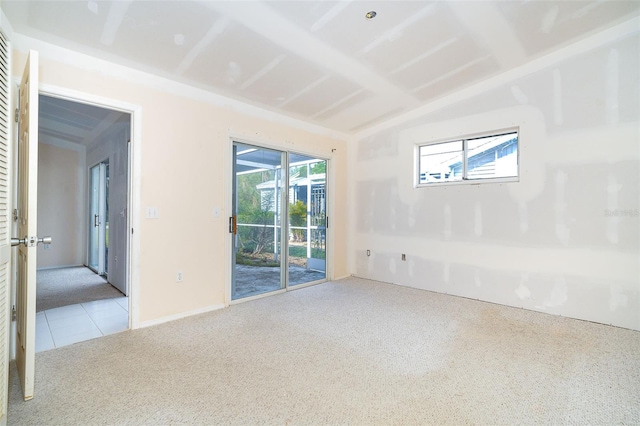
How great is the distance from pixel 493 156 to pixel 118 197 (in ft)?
17.3

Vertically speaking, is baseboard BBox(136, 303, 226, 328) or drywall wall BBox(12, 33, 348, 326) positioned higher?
drywall wall BBox(12, 33, 348, 326)

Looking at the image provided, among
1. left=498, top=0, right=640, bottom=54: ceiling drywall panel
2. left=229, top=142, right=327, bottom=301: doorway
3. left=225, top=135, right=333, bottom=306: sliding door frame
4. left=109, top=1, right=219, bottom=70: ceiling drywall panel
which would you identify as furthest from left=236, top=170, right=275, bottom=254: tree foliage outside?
left=498, top=0, right=640, bottom=54: ceiling drywall panel

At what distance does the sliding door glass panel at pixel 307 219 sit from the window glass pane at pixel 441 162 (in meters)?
1.56

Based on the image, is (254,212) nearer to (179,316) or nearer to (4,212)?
(179,316)

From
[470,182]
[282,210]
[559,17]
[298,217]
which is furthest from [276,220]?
[559,17]

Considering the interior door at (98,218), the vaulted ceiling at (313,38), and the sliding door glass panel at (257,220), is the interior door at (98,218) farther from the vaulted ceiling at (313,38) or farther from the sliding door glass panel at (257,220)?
the vaulted ceiling at (313,38)

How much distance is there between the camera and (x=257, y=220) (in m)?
3.94

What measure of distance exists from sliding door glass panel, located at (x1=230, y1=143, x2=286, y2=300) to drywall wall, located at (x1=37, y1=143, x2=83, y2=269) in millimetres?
4768

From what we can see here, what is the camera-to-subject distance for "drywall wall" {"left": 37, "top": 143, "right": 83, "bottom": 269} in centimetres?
592

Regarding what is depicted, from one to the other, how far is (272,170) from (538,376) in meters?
3.46

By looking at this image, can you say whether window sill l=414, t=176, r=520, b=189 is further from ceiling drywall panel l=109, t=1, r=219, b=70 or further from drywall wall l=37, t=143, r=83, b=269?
drywall wall l=37, t=143, r=83, b=269

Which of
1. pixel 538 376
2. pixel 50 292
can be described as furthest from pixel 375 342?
pixel 50 292

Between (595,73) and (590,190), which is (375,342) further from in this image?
(595,73)

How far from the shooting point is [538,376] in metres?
2.05
